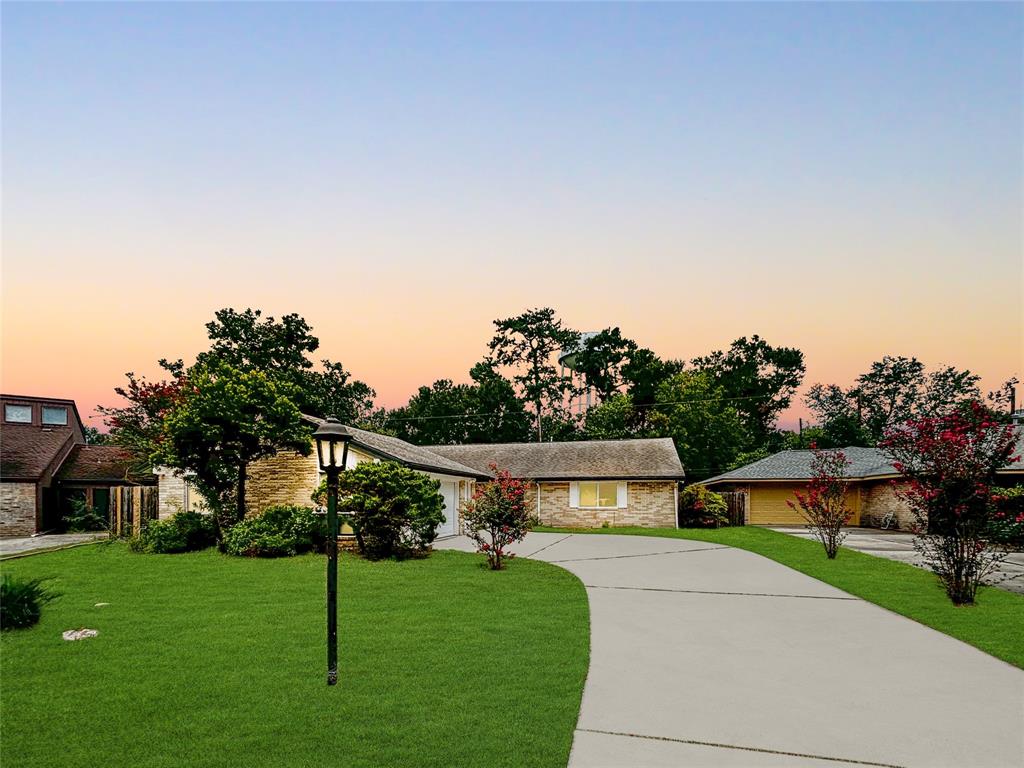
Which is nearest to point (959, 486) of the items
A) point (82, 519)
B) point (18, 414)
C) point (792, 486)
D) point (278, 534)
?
point (278, 534)

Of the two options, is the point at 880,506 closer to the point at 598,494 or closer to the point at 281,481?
the point at 598,494

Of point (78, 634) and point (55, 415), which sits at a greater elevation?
point (55, 415)

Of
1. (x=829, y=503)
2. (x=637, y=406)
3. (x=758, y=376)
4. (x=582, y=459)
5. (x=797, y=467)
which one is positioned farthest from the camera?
(x=758, y=376)

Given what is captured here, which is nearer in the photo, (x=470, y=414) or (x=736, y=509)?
(x=736, y=509)

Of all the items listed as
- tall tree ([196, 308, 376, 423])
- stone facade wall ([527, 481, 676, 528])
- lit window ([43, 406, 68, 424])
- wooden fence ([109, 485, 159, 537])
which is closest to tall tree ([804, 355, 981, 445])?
stone facade wall ([527, 481, 676, 528])

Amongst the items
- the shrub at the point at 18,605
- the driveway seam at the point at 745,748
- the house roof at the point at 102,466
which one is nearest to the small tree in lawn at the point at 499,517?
the shrub at the point at 18,605

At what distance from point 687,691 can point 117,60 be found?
12920 millimetres

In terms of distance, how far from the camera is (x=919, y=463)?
10484mm

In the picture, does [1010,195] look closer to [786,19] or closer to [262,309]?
[786,19]

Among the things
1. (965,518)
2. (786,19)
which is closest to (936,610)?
(965,518)

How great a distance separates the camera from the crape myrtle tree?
16422 mm

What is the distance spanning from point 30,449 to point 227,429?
52.7ft

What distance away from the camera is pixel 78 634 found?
775 centimetres

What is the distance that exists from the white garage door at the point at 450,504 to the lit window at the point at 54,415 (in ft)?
63.3
